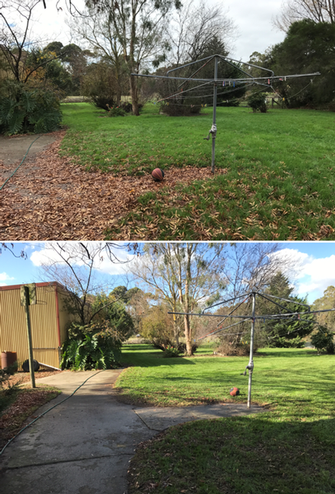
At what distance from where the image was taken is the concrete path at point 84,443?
3033 millimetres

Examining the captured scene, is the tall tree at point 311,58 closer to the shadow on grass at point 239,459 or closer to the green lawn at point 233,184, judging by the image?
the green lawn at point 233,184

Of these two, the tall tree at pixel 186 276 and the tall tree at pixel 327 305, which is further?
the tall tree at pixel 327 305

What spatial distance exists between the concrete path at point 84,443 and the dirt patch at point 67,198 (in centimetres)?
307

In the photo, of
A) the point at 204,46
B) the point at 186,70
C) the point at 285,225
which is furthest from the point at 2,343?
the point at 204,46

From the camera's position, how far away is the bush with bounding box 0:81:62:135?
49.1 ft

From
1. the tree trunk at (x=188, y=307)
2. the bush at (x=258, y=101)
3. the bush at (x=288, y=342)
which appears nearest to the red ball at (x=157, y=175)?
the tree trunk at (x=188, y=307)

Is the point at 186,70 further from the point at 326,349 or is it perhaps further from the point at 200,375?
the point at 200,375

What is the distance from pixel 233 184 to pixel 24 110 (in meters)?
12.6

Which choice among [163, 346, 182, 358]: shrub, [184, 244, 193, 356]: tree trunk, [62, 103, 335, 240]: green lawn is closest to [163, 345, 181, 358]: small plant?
[163, 346, 182, 358]: shrub

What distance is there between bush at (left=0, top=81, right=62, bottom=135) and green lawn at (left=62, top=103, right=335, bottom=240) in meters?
3.44

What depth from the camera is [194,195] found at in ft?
24.0

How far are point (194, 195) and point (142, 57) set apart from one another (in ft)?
73.7

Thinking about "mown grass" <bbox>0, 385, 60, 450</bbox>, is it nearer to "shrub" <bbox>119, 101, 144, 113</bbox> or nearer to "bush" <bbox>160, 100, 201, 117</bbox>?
"bush" <bbox>160, 100, 201, 117</bbox>

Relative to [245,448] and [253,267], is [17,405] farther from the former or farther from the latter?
[253,267]
